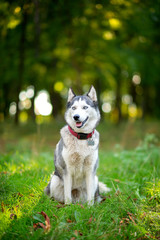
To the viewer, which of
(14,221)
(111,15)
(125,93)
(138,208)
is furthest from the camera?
(125,93)

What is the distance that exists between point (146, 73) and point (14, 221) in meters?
10.6

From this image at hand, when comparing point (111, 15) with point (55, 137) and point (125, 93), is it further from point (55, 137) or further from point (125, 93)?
point (125, 93)

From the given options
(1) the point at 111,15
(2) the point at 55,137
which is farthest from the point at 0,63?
(1) the point at 111,15

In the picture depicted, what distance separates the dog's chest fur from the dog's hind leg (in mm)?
254

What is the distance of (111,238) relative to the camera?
2326mm

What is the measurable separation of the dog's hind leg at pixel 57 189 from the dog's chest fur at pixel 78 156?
0.25 m

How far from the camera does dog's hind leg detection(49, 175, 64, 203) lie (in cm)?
321

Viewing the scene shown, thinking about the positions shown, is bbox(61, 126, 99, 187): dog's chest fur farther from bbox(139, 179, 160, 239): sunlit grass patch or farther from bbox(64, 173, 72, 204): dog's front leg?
bbox(139, 179, 160, 239): sunlit grass patch

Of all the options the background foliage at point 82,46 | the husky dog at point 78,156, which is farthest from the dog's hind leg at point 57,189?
the background foliage at point 82,46

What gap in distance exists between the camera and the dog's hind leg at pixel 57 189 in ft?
10.5

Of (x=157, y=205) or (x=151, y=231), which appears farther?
(x=157, y=205)

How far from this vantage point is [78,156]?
305 cm

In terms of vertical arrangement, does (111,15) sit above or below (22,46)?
above

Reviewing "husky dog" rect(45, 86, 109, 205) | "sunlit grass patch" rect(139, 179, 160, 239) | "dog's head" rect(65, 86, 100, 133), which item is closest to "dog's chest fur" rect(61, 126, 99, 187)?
"husky dog" rect(45, 86, 109, 205)
